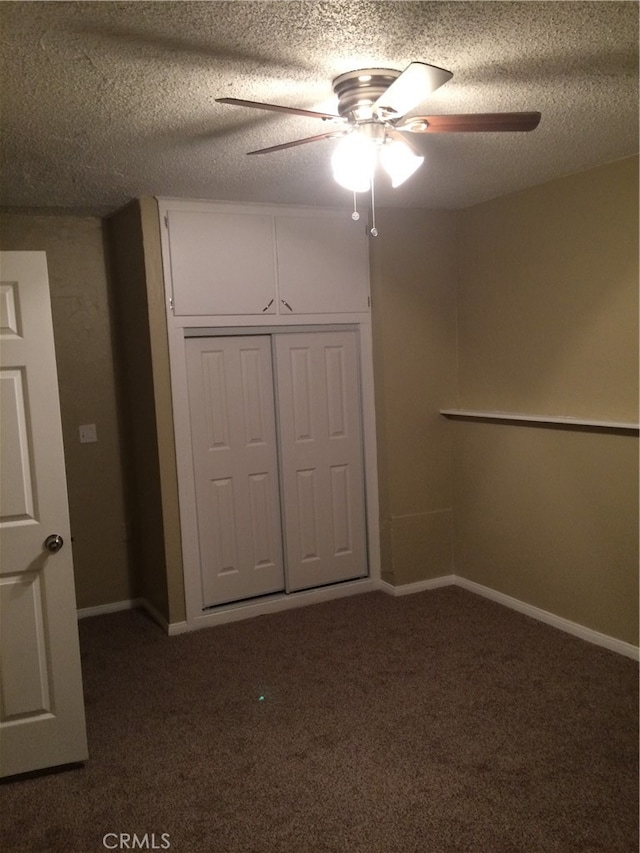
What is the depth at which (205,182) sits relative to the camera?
11.2 ft

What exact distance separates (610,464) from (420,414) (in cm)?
127

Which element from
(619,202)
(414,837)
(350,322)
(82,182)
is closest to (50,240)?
Result: (82,182)

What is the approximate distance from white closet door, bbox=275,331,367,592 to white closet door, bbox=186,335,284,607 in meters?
0.09

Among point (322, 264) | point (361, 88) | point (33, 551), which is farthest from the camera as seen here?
point (322, 264)

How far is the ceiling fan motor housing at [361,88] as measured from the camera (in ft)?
6.95

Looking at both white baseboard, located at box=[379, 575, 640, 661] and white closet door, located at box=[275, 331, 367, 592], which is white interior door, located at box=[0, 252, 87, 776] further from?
white baseboard, located at box=[379, 575, 640, 661]

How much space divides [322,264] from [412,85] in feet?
7.70

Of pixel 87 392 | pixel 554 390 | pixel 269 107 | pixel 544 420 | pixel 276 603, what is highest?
pixel 269 107

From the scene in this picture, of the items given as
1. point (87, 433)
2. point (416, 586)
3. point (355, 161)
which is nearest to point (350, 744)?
point (416, 586)

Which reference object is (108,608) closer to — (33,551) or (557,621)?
(33,551)

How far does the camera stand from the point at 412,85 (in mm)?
1814

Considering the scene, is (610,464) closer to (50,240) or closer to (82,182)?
(82,182)

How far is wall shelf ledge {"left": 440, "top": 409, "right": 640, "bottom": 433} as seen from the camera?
334cm

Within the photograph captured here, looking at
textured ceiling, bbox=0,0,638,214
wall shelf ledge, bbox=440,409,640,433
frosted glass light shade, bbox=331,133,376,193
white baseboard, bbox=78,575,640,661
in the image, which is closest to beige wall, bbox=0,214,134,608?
white baseboard, bbox=78,575,640,661
